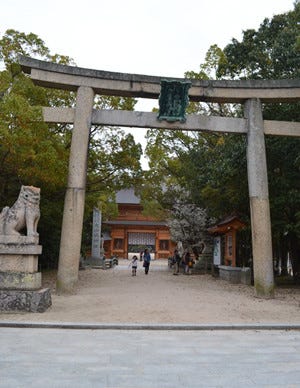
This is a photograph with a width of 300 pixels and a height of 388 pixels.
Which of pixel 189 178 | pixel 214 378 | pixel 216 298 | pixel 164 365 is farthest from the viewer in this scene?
pixel 189 178

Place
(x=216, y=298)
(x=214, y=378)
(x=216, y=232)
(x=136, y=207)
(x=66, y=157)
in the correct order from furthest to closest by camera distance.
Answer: (x=136, y=207) → (x=216, y=232) → (x=66, y=157) → (x=216, y=298) → (x=214, y=378)

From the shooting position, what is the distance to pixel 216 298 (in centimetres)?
1165

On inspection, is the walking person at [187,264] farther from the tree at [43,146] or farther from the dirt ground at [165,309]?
the dirt ground at [165,309]

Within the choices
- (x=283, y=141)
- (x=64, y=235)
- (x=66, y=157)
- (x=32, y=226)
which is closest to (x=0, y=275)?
(x=32, y=226)

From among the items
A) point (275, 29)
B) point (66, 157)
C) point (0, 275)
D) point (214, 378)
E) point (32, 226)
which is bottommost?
point (214, 378)

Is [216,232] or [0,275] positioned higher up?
[216,232]

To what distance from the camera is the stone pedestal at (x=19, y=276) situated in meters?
8.27

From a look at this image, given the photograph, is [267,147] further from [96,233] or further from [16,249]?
[96,233]

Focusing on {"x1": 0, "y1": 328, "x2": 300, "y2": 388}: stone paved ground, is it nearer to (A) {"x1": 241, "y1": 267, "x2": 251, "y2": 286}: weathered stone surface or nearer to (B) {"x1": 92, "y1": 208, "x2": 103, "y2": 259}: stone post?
(A) {"x1": 241, "y1": 267, "x2": 251, "y2": 286}: weathered stone surface

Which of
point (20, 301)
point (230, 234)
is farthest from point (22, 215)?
point (230, 234)

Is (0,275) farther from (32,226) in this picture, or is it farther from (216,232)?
(216,232)

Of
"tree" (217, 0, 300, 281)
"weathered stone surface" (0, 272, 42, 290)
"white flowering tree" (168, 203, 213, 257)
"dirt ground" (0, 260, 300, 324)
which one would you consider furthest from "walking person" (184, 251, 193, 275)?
"weathered stone surface" (0, 272, 42, 290)

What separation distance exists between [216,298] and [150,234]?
1356 inches

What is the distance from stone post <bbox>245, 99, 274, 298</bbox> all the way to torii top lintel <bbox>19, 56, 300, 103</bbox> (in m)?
0.50
